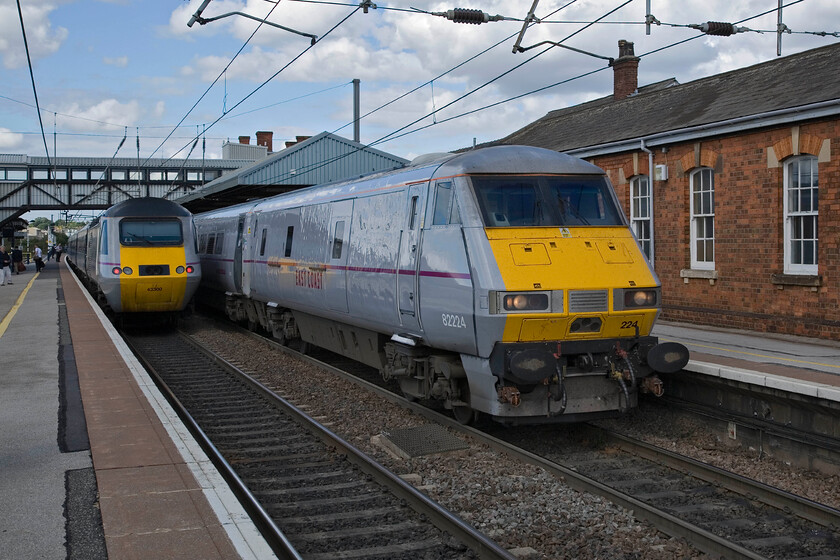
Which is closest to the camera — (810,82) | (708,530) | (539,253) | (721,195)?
(708,530)

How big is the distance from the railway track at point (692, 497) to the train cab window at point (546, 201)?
2.27 metres

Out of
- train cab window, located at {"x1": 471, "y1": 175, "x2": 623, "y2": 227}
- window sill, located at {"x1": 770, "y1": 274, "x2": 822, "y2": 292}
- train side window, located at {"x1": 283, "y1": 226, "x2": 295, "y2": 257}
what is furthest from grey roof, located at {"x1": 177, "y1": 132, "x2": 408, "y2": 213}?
train cab window, located at {"x1": 471, "y1": 175, "x2": 623, "y2": 227}

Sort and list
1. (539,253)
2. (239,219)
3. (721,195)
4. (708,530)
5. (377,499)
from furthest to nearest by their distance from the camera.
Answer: (239,219) → (721,195) → (539,253) → (377,499) → (708,530)

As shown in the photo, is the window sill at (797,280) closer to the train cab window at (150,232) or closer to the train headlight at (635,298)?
the train headlight at (635,298)

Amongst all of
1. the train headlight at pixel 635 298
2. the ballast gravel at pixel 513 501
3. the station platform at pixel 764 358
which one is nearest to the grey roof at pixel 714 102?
the station platform at pixel 764 358

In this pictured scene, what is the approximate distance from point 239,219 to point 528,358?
12.3m

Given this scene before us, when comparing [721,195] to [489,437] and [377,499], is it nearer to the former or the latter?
[489,437]

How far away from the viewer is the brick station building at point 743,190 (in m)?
12.3

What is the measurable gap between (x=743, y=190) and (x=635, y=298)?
6.69 metres

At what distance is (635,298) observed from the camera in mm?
8141

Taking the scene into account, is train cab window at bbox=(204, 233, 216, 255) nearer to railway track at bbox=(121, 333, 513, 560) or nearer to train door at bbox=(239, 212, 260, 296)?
train door at bbox=(239, 212, 260, 296)

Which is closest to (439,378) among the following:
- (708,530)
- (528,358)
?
(528,358)

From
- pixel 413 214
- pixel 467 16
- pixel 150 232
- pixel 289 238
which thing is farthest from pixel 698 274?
pixel 150 232

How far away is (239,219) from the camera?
60.6ft
